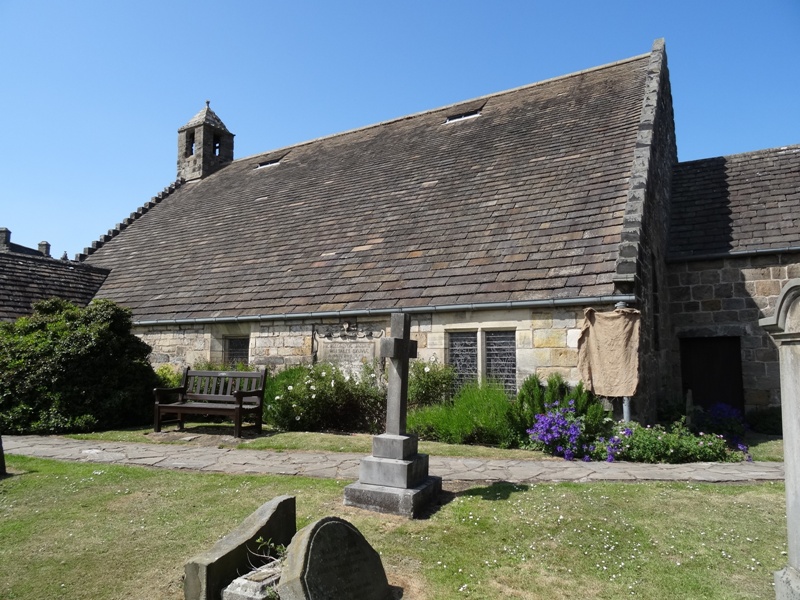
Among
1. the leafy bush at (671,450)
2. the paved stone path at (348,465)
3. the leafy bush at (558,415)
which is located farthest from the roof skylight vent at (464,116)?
the paved stone path at (348,465)

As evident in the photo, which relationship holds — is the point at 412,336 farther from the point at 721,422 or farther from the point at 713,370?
the point at 713,370

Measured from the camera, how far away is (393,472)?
547cm

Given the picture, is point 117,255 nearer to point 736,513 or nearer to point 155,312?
point 155,312

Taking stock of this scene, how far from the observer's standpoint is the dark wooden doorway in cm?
1197

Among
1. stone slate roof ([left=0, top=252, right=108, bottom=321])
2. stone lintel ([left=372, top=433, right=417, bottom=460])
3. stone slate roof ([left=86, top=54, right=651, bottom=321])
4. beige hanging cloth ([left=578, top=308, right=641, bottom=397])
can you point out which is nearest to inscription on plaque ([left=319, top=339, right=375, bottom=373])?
stone slate roof ([left=86, top=54, right=651, bottom=321])

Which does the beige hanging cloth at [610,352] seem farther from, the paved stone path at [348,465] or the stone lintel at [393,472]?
the stone lintel at [393,472]

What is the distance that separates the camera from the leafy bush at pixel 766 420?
1078cm

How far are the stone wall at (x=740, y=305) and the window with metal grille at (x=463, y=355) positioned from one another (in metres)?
5.21

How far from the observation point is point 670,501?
563cm

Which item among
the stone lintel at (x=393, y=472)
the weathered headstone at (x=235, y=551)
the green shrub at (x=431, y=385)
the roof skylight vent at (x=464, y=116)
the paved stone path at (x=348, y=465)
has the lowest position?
the paved stone path at (x=348, y=465)

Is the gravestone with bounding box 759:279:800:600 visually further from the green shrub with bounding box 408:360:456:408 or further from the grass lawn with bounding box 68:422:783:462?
the green shrub with bounding box 408:360:456:408

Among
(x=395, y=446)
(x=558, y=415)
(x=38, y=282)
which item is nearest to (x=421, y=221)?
(x=558, y=415)

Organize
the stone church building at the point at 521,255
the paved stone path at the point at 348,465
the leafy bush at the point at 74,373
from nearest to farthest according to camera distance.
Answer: the paved stone path at the point at 348,465
the stone church building at the point at 521,255
the leafy bush at the point at 74,373

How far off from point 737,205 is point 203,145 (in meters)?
19.6
